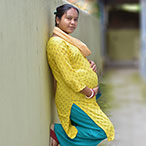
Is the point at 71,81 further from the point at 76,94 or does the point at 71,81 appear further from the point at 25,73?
the point at 25,73

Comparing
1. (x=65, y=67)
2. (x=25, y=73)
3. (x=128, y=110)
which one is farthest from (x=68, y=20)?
(x=128, y=110)

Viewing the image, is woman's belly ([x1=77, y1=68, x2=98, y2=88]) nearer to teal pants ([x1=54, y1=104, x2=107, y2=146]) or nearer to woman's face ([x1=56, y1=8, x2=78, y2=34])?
teal pants ([x1=54, y1=104, x2=107, y2=146])

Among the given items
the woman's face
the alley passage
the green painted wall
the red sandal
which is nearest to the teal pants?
the red sandal

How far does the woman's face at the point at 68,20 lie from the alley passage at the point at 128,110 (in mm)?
808

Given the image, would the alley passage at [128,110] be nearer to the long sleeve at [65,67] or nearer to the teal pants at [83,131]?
the teal pants at [83,131]

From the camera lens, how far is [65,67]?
2648mm

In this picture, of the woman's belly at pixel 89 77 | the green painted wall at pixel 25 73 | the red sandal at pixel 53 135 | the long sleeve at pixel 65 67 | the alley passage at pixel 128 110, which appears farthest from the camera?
the alley passage at pixel 128 110

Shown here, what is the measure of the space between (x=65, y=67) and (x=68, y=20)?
446mm

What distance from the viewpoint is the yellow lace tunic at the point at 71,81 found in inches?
105

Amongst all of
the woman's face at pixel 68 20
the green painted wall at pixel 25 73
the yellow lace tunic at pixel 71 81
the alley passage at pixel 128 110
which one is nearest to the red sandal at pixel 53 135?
the green painted wall at pixel 25 73

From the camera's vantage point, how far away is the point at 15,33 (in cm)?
216

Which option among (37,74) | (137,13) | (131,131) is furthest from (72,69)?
(137,13)

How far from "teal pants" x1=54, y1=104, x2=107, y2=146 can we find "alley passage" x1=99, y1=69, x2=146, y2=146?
17.1 inches

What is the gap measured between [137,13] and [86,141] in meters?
14.6
